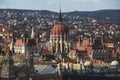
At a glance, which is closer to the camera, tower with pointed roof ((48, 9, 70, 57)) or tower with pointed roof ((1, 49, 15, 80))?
tower with pointed roof ((1, 49, 15, 80))

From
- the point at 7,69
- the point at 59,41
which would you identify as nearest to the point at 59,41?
the point at 59,41

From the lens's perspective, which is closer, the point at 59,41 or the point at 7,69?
the point at 7,69

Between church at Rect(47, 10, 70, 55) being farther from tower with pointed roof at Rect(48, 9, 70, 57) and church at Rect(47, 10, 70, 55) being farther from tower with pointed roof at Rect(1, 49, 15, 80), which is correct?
tower with pointed roof at Rect(1, 49, 15, 80)

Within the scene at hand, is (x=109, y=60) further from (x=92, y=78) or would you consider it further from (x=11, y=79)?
(x=11, y=79)

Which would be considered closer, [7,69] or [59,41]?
[7,69]

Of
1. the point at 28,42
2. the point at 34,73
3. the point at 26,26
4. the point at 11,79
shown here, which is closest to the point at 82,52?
the point at 28,42

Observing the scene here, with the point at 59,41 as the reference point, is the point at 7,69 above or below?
above

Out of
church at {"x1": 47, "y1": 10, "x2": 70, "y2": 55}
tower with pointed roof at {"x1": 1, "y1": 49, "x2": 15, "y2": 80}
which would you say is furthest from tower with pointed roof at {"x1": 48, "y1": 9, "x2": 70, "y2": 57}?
tower with pointed roof at {"x1": 1, "y1": 49, "x2": 15, "y2": 80}

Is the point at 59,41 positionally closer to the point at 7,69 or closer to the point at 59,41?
the point at 59,41

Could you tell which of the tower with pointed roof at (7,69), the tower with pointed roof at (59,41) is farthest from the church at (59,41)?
the tower with pointed roof at (7,69)

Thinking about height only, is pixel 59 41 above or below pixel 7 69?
below

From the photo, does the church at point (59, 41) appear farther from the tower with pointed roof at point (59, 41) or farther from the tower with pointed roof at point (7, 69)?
the tower with pointed roof at point (7, 69)
